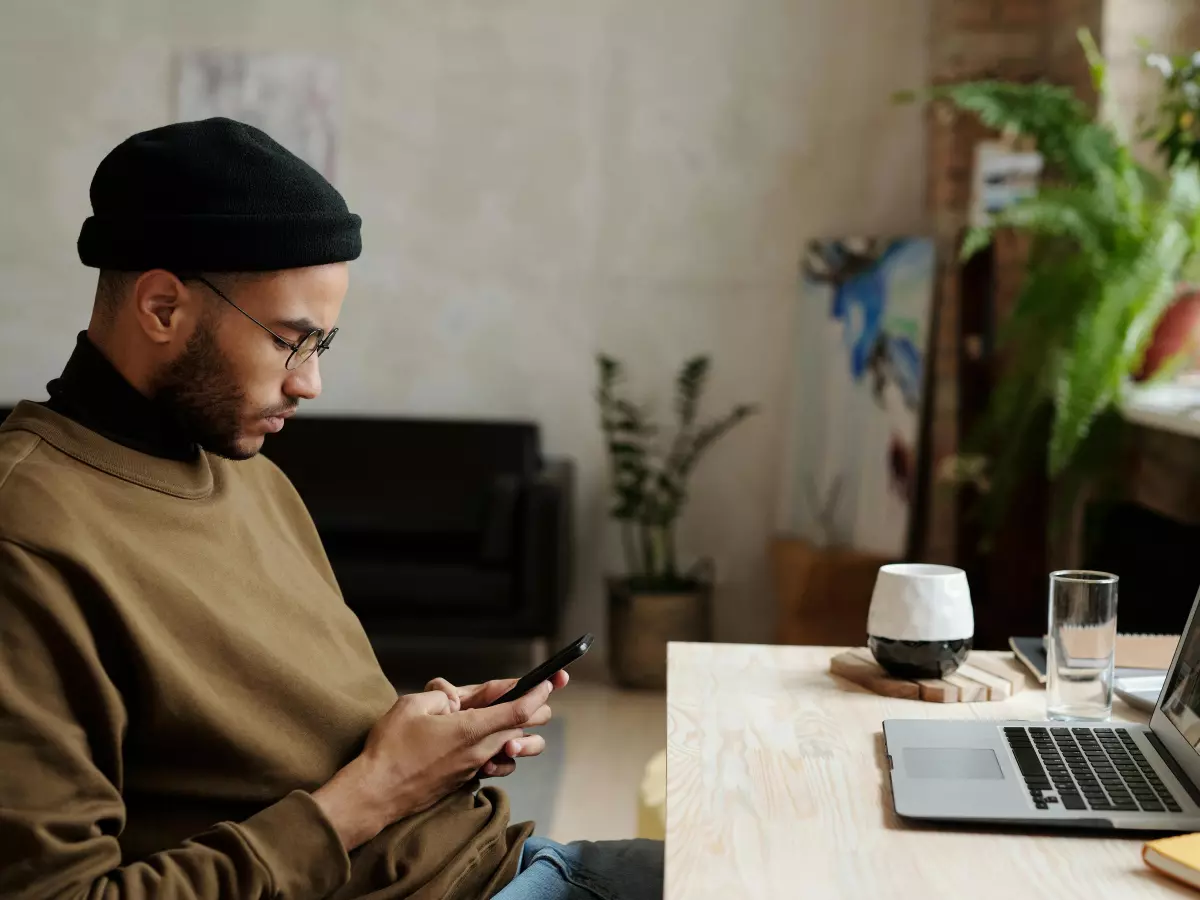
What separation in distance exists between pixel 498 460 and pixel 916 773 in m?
3.65

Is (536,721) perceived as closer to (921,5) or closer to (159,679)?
(159,679)

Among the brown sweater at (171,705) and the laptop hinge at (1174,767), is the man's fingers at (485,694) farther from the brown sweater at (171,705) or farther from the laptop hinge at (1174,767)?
the laptop hinge at (1174,767)

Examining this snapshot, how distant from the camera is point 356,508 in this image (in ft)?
15.6

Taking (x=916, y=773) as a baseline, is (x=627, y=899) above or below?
below

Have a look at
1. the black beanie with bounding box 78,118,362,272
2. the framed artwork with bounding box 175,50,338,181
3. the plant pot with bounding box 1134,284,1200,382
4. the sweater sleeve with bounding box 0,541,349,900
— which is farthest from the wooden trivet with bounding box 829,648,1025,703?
the framed artwork with bounding box 175,50,338,181

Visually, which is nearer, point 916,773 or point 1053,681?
point 916,773

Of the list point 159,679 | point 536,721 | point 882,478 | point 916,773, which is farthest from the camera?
point 882,478

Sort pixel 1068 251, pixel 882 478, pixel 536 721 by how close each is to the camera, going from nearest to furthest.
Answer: pixel 536 721 < pixel 1068 251 < pixel 882 478

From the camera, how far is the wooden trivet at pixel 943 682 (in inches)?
60.3

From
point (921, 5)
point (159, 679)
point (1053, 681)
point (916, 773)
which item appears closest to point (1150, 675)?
point (1053, 681)

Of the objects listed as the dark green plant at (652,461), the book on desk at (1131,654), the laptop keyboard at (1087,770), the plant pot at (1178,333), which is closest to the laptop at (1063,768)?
the laptop keyboard at (1087,770)

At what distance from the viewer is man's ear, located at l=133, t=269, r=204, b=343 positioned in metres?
1.23

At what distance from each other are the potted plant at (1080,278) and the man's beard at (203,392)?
8.01ft

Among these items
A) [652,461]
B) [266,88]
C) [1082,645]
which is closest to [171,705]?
[1082,645]
